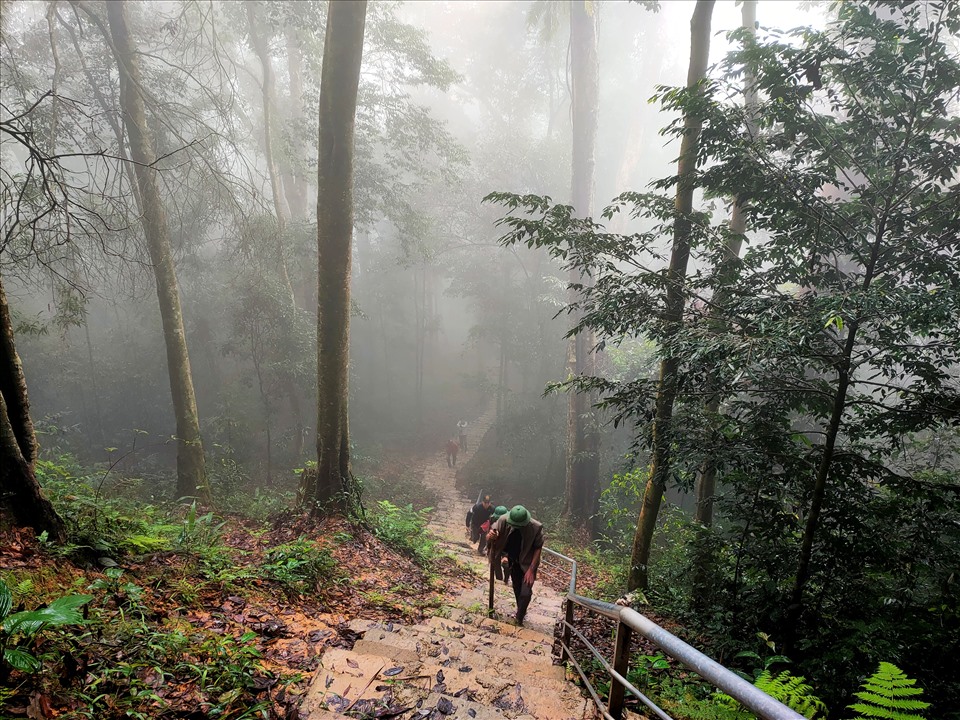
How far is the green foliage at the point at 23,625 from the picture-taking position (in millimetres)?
2029

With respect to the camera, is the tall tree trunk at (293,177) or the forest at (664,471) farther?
the tall tree trunk at (293,177)

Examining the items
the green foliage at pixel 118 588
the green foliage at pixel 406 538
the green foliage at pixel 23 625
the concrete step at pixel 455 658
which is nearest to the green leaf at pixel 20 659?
the green foliage at pixel 23 625

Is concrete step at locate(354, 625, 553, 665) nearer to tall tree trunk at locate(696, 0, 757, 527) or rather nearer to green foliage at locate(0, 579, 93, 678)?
green foliage at locate(0, 579, 93, 678)

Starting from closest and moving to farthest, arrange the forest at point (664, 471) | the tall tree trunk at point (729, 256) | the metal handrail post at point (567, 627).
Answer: the forest at point (664, 471) → the metal handrail post at point (567, 627) → the tall tree trunk at point (729, 256)

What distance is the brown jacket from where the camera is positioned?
607cm

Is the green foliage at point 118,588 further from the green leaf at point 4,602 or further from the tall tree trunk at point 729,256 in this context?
the tall tree trunk at point 729,256

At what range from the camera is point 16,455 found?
11.1ft

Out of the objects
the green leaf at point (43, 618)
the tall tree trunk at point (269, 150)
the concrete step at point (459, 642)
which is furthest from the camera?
the tall tree trunk at point (269, 150)

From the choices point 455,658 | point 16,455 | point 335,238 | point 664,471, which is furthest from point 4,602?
point 335,238

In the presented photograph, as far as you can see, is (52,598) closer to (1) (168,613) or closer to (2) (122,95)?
(1) (168,613)

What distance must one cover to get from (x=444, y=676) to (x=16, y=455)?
11.4 feet

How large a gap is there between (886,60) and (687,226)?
229cm

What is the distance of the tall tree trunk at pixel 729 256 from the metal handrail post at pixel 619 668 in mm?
2803

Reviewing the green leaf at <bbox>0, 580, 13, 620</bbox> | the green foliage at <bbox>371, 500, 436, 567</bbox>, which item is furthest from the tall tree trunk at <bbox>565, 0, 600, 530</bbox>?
the green leaf at <bbox>0, 580, 13, 620</bbox>
